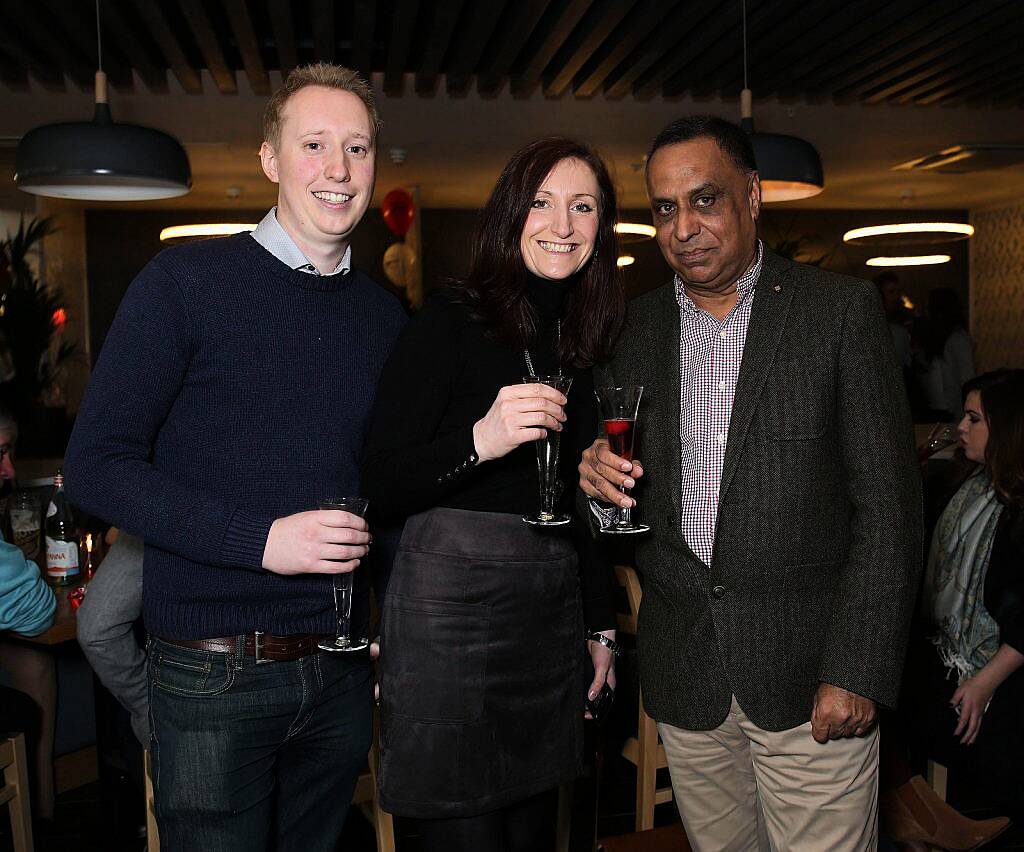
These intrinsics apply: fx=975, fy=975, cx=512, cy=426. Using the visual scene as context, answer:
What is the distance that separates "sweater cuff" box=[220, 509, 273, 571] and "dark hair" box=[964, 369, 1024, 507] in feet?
7.50

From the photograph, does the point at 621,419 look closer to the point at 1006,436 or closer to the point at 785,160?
the point at 1006,436

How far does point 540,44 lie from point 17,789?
493cm

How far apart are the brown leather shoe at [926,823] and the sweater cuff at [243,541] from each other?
2141 millimetres

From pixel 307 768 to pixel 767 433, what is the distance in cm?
106

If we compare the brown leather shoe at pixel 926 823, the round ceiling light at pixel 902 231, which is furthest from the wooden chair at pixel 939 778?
the round ceiling light at pixel 902 231

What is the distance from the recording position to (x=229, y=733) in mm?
1619

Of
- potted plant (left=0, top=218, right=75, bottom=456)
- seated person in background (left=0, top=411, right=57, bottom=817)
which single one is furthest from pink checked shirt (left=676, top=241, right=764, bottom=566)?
potted plant (left=0, top=218, right=75, bottom=456)

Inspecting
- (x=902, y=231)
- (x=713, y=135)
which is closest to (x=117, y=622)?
(x=713, y=135)

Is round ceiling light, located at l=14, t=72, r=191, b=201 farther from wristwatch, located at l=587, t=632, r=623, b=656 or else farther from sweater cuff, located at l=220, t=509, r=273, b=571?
wristwatch, located at l=587, t=632, r=623, b=656

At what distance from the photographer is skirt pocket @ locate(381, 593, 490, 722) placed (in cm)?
177

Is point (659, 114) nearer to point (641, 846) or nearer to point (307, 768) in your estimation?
point (641, 846)

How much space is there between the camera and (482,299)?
73.4 inches

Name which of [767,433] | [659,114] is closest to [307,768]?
[767,433]

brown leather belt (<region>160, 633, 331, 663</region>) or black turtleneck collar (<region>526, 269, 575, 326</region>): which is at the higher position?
black turtleneck collar (<region>526, 269, 575, 326</region>)
